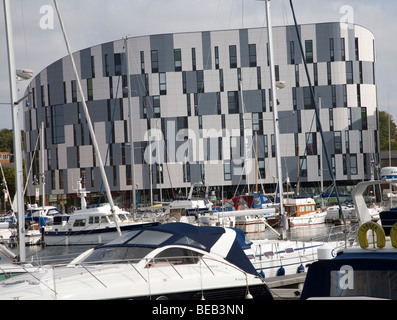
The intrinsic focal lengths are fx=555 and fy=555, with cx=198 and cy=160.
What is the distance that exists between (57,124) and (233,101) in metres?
21.4

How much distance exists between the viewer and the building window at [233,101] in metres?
61.5

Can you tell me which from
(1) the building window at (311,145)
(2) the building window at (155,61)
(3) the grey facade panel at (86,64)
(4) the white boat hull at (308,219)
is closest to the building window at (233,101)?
(1) the building window at (311,145)

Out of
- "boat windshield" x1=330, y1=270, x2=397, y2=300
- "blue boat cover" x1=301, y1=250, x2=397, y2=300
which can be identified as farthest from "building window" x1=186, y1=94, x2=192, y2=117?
"boat windshield" x1=330, y1=270, x2=397, y2=300

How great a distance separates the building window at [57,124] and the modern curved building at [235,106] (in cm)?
574

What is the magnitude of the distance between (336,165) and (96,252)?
172 feet

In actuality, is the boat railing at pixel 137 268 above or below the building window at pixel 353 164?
below

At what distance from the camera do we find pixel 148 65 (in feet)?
204

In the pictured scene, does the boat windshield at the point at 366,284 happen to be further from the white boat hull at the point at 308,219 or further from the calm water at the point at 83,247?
the white boat hull at the point at 308,219

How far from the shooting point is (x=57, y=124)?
6650 centimetres

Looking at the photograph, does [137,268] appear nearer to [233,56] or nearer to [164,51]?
[233,56]

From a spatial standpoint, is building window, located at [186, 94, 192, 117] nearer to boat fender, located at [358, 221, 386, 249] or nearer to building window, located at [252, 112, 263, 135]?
building window, located at [252, 112, 263, 135]

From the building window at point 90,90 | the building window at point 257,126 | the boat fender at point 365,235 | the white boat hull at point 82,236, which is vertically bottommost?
the white boat hull at point 82,236
